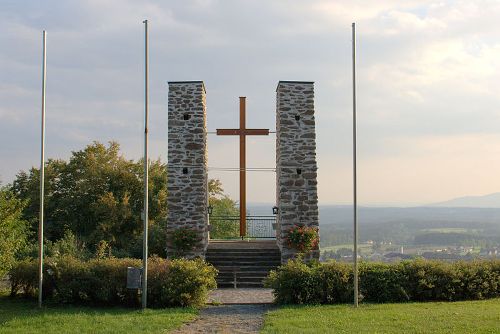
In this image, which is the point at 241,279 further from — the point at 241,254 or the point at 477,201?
the point at 477,201

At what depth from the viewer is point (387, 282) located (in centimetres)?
1384

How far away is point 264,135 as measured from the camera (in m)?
20.2

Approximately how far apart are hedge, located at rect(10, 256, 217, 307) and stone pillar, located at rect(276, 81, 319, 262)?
525 cm

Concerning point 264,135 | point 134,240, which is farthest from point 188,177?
point 134,240

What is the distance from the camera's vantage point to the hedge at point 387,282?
13.6 meters

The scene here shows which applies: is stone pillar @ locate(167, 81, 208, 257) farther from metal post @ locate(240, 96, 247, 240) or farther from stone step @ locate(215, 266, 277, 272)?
metal post @ locate(240, 96, 247, 240)

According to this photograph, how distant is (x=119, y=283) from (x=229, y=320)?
2.88 m

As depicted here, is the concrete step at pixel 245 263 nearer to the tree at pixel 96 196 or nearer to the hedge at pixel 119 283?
the hedge at pixel 119 283

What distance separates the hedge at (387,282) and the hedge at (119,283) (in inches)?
69.0

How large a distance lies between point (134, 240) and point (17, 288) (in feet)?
29.5

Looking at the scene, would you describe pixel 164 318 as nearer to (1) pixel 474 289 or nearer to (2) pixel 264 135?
(1) pixel 474 289

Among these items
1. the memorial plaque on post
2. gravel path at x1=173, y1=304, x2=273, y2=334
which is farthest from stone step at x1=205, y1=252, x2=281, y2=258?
the memorial plaque on post

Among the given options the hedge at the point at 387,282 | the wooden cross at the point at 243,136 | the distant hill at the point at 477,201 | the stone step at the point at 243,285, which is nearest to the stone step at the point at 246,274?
the stone step at the point at 243,285

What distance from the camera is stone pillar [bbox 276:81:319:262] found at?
18500 millimetres
